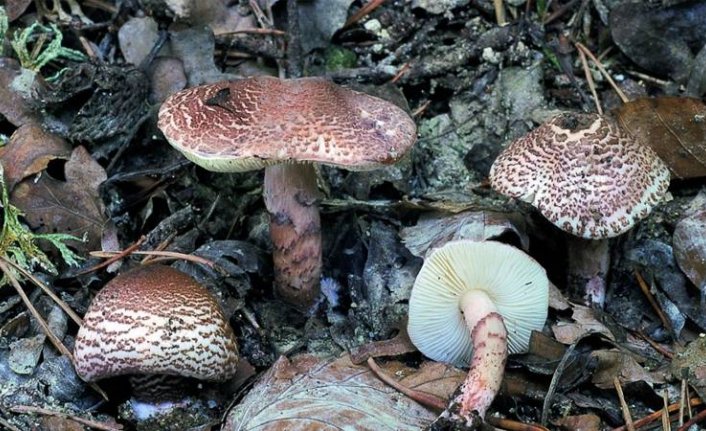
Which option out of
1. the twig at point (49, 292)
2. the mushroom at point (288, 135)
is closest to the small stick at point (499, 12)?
the mushroom at point (288, 135)

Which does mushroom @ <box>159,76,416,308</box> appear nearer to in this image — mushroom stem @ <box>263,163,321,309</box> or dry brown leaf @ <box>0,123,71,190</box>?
mushroom stem @ <box>263,163,321,309</box>

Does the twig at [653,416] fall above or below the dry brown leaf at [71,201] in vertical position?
below

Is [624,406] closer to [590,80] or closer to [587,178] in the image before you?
[587,178]

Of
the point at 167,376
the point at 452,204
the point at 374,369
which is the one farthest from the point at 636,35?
the point at 167,376

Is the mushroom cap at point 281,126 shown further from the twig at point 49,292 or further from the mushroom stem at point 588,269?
the mushroom stem at point 588,269

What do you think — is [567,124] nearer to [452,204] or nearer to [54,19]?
[452,204]

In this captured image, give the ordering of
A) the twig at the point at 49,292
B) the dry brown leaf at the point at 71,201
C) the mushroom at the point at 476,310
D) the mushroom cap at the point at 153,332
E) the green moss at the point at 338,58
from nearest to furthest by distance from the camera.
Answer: the mushroom cap at the point at 153,332
the mushroom at the point at 476,310
the twig at the point at 49,292
the dry brown leaf at the point at 71,201
the green moss at the point at 338,58
